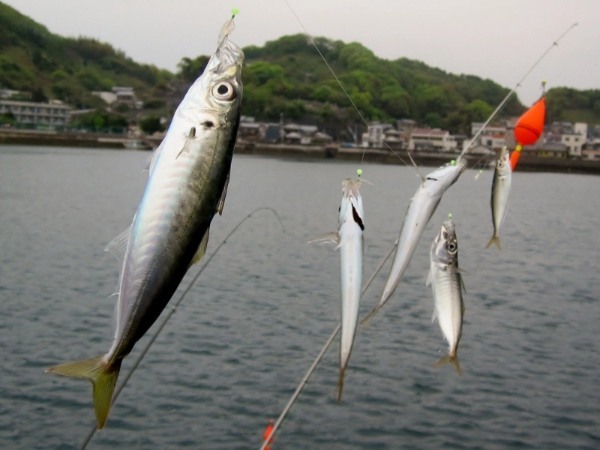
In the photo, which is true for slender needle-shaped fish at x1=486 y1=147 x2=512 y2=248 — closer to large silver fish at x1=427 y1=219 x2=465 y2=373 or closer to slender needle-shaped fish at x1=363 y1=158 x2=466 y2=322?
large silver fish at x1=427 y1=219 x2=465 y2=373

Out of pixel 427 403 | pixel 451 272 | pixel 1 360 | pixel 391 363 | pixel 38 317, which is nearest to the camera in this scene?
pixel 451 272

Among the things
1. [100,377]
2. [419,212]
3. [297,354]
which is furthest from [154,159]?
[297,354]

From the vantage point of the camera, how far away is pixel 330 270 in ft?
98.2

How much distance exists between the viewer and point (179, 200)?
2398 millimetres

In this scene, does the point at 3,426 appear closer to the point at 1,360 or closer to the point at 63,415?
the point at 63,415

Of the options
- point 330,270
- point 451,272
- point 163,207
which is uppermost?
point 163,207

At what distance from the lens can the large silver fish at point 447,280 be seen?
4.44 m

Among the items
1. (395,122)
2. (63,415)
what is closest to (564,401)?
(63,415)

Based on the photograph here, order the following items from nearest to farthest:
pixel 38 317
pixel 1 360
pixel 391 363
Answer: pixel 1 360 < pixel 391 363 < pixel 38 317

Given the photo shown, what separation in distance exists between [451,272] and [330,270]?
2540cm

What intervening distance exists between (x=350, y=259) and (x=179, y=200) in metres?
1.08

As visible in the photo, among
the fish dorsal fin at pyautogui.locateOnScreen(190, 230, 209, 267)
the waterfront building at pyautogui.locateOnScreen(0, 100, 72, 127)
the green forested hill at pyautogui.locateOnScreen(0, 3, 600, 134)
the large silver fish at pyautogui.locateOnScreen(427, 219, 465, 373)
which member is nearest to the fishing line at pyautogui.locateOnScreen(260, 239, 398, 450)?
the large silver fish at pyautogui.locateOnScreen(427, 219, 465, 373)

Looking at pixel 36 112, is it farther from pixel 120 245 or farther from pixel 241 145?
pixel 120 245

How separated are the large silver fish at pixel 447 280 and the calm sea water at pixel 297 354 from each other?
861cm
